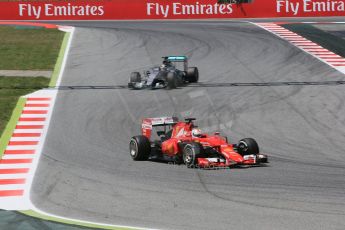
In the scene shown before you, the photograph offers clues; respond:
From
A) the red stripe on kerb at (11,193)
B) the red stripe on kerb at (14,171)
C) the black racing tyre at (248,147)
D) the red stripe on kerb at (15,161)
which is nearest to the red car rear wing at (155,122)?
the black racing tyre at (248,147)

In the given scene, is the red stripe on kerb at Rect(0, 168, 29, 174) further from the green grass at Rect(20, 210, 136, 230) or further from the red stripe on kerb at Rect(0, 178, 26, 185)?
the green grass at Rect(20, 210, 136, 230)

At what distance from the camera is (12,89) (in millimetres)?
29844

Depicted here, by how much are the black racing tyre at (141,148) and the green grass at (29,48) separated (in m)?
16.9

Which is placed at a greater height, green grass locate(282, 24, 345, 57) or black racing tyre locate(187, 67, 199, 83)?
green grass locate(282, 24, 345, 57)

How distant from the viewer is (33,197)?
1588 centimetres

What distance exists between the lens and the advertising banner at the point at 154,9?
167 feet

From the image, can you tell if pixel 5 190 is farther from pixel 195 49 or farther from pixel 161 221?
pixel 195 49

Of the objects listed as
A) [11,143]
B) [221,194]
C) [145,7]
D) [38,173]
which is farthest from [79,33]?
[221,194]

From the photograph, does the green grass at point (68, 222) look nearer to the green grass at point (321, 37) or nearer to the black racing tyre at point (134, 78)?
the black racing tyre at point (134, 78)

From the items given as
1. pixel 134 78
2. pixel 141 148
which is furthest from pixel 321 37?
pixel 141 148

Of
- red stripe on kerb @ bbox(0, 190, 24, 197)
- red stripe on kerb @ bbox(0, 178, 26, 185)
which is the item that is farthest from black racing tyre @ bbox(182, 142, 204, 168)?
red stripe on kerb @ bbox(0, 190, 24, 197)

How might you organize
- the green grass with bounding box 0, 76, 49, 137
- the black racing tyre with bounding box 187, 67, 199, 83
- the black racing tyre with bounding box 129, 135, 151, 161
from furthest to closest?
the black racing tyre with bounding box 187, 67, 199, 83 < the green grass with bounding box 0, 76, 49, 137 < the black racing tyre with bounding box 129, 135, 151, 161

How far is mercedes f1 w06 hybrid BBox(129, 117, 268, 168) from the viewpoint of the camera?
18156 millimetres

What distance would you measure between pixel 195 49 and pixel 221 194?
24.1m
